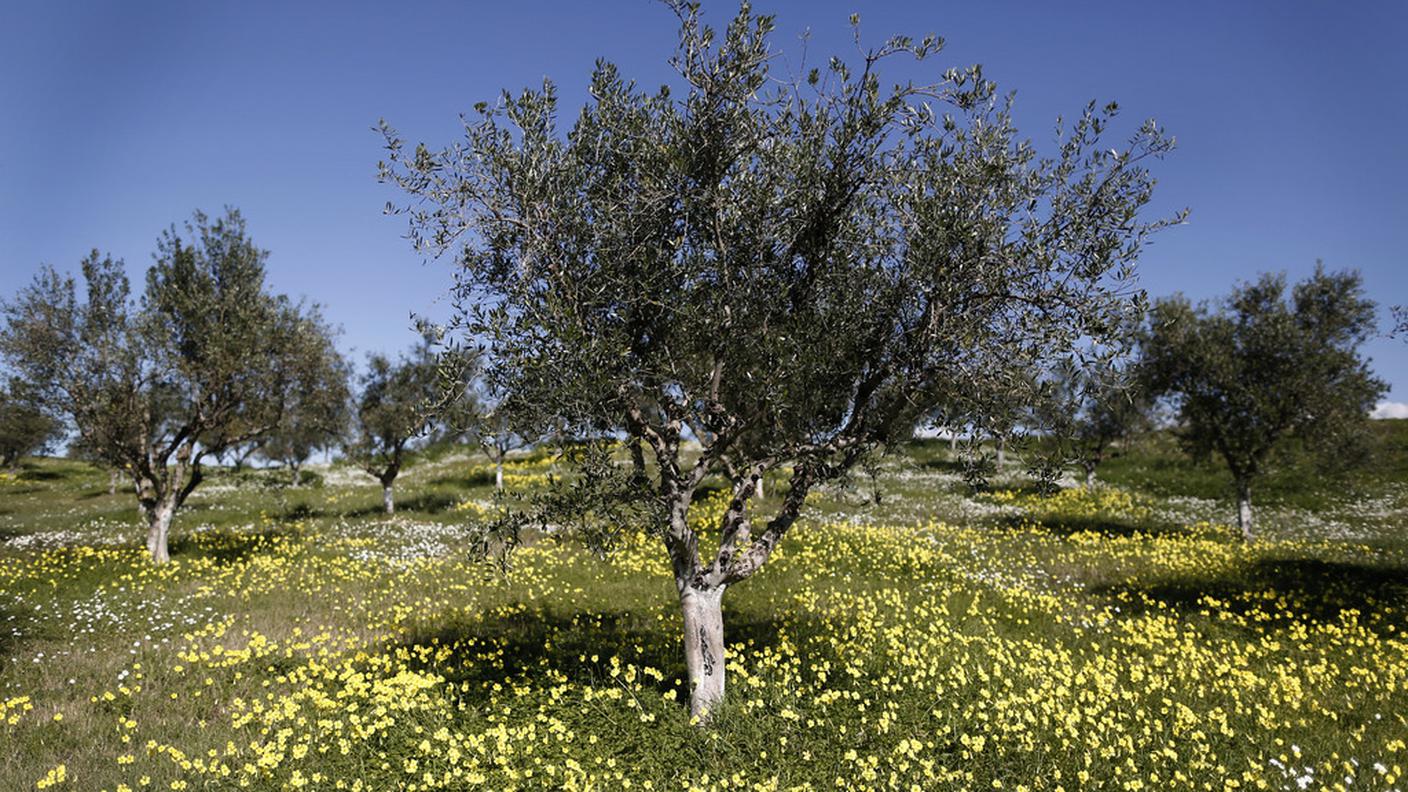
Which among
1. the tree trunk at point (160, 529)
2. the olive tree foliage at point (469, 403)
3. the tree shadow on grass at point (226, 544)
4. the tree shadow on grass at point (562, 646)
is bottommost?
the tree shadow on grass at point (226, 544)

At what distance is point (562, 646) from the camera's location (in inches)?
539

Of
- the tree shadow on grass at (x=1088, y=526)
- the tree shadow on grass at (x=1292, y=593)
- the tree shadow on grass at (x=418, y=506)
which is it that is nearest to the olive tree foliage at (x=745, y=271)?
the tree shadow on grass at (x=1292, y=593)

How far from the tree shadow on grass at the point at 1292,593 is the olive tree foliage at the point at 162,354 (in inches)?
1050

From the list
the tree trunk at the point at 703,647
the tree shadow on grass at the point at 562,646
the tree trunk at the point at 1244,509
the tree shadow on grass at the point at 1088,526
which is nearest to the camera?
the tree trunk at the point at 703,647

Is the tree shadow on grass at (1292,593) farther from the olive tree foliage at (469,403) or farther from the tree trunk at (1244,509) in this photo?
the olive tree foliage at (469,403)

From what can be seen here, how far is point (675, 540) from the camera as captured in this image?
1022 cm

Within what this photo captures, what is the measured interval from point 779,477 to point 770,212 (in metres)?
35.4

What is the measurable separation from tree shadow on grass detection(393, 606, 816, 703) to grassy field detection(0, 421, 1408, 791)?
0.08 metres

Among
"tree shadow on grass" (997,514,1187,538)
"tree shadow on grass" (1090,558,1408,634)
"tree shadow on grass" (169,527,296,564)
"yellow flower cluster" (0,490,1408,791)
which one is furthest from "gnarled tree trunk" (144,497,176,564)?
"tree shadow on grass" (997,514,1187,538)

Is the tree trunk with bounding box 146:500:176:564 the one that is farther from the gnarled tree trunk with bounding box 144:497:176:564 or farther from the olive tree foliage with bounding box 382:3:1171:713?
the olive tree foliage with bounding box 382:3:1171:713

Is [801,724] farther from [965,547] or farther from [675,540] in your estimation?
[965,547]

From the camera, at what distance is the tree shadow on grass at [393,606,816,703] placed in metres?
11.9

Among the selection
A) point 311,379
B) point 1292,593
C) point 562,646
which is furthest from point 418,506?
point 1292,593

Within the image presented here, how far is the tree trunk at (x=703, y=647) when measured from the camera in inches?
404
